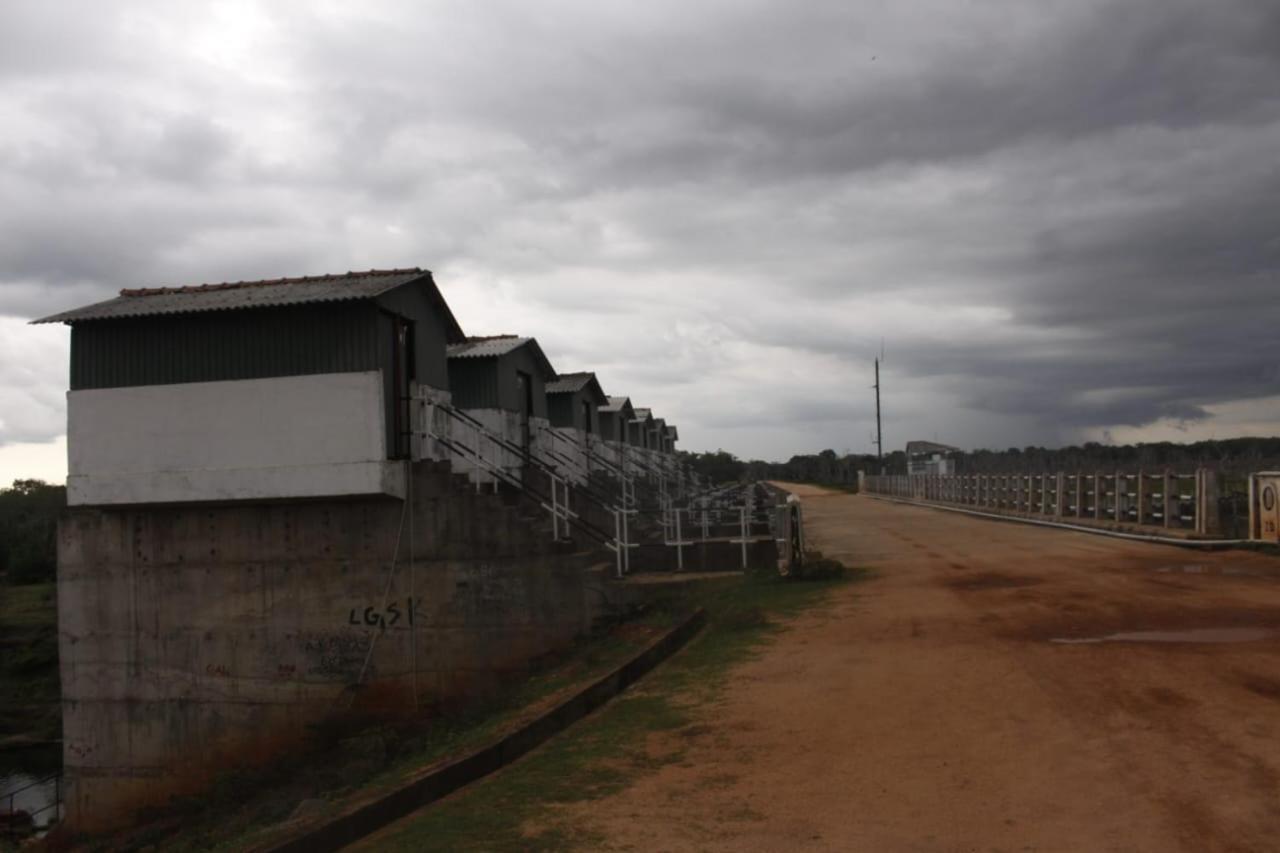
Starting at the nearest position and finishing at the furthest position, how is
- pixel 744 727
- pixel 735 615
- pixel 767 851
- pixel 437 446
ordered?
pixel 767 851, pixel 744 727, pixel 735 615, pixel 437 446

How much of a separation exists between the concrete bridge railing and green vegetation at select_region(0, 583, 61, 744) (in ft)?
97.9

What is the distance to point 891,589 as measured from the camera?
1527 centimetres

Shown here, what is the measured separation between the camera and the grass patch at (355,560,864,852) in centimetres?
596

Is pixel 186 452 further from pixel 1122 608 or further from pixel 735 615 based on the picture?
pixel 1122 608

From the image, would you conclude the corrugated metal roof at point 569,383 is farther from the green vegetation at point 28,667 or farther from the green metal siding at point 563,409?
the green vegetation at point 28,667

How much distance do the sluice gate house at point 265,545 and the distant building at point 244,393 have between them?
35mm

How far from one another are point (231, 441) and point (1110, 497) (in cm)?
1932

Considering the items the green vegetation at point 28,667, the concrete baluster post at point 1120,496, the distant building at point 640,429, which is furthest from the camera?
the distant building at point 640,429

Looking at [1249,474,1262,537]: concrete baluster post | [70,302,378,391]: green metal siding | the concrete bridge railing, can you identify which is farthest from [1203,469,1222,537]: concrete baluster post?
[70,302,378,391]: green metal siding

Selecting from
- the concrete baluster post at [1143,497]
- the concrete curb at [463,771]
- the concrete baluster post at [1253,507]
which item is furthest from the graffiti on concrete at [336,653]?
the concrete baluster post at [1143,497]

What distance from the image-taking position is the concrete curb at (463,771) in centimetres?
624

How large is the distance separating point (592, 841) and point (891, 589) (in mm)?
10300

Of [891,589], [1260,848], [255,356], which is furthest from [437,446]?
[1260,848]

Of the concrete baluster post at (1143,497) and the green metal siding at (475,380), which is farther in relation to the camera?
the concrete baluster post at (1143,497)
